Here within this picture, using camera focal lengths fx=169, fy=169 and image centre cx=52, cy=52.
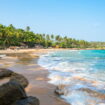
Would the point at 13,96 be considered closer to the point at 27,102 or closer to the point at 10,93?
the point at 10,93

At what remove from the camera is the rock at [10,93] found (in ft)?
15.6

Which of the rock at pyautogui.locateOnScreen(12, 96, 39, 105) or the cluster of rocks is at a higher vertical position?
the cluster of rocks

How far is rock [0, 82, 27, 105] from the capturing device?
4.75 metres

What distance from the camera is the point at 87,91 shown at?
8211 millimetres

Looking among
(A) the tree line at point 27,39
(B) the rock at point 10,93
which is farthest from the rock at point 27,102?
(A) the tree line at point 27,39

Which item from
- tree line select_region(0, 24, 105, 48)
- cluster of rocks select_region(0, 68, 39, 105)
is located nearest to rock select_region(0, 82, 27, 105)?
cluster of rocks select_region(0, 68, 39, 105)

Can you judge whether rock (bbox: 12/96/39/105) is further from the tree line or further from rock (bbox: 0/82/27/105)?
the tree line

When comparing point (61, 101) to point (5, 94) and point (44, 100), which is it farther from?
point (5, 94)

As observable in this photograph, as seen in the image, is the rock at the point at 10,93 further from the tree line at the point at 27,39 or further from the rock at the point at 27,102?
the tree line at the point at 27,39

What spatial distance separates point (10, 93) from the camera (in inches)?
193

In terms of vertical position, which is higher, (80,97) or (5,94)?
(5,94)

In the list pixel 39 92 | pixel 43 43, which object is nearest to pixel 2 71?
pixel 39 92

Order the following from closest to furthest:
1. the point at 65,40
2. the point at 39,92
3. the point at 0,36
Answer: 1. the point at 39,92
2. the point at 0,36
3. the point at 65,40

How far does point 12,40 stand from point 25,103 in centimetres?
7571
